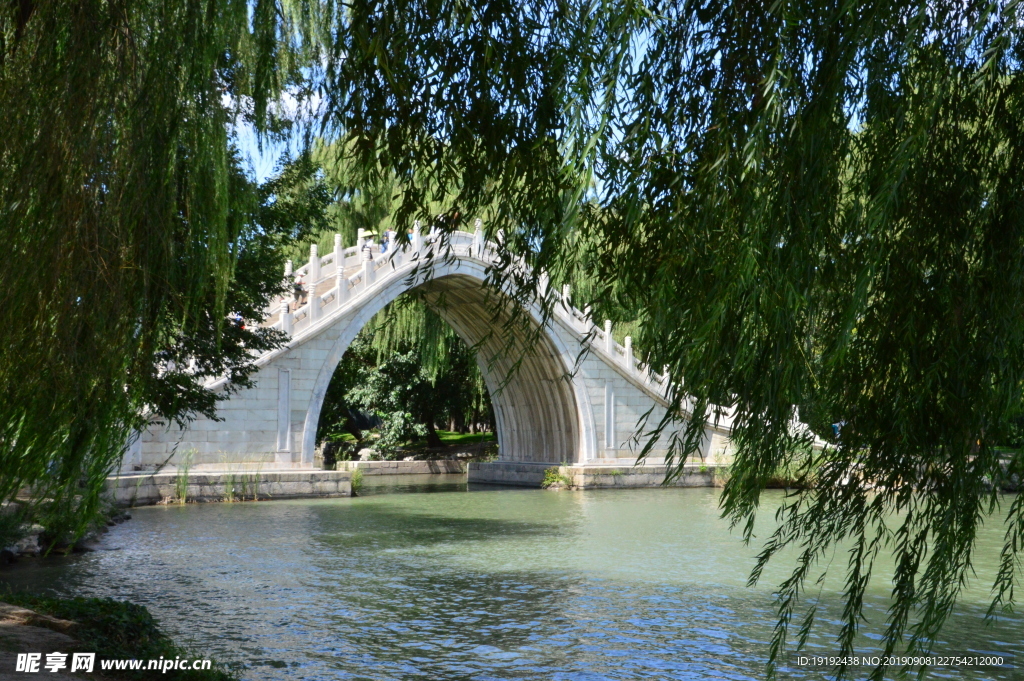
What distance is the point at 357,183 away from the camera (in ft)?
11.5

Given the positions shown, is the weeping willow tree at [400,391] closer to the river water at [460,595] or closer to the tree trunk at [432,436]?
the tree trunk at [432,436]

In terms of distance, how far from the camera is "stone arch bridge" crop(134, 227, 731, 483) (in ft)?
61.1

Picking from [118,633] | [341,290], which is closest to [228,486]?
[341,290]

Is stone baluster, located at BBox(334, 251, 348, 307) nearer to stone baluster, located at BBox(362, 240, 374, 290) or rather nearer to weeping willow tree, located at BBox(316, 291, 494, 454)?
stone baluster, located at BBox(362, 240, 374, 290)

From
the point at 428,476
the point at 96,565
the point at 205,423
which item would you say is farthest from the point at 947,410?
the point at 428,476

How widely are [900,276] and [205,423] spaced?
16.6 meters

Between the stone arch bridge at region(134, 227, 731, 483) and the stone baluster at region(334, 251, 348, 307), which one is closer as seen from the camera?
the stone arch bridge at region(134, 227, 731, 483)

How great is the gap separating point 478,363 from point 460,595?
11752mm

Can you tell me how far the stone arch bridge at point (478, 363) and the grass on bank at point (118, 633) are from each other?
912 centimetres

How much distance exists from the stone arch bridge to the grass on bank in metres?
9.12

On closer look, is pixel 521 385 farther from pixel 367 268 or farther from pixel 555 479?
pixel 367 268

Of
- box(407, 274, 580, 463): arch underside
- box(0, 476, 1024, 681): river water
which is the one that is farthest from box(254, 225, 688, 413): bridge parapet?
box(0, 476, 1024, 681): river water

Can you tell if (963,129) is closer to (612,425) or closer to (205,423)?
(205,423)

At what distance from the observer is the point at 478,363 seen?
2077 cm
